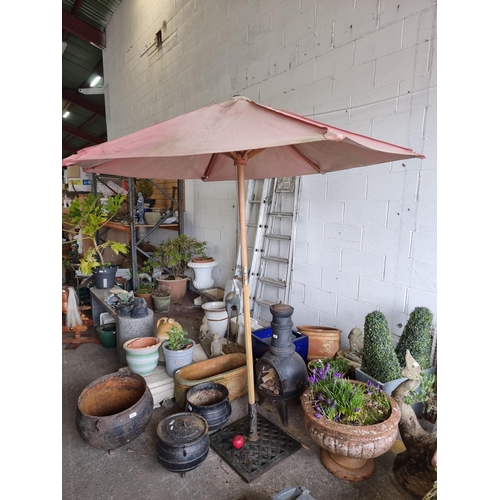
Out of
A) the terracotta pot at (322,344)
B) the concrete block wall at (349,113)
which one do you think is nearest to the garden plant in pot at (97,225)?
the concrete block wall at (349,113)

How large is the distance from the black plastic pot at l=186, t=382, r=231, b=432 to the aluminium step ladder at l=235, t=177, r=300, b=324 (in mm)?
1275

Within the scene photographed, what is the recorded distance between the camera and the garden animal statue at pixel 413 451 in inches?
68.2

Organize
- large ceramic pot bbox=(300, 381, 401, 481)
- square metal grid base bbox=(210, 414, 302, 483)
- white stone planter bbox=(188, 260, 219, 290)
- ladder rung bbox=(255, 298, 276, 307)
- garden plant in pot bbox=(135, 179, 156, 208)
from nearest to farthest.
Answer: large ceramic pot bbox=(300, 381, 401, 481)
square metal grid base bbox=(210, 414, 302, 483)
ladder rung bbox=(255, 298, 276, 307)
white stone planter bbox=(188, 260, 219, 290)
garden plant in pot bbox=(135, 179, 156, 208)

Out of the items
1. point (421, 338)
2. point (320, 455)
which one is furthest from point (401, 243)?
point (320, 455)

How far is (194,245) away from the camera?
15.7 ft

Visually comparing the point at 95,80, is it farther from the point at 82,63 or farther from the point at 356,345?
the point at 356,345

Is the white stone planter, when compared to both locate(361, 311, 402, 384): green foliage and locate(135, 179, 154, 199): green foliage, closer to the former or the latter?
locate(135, 179, 154, 199): green foliage

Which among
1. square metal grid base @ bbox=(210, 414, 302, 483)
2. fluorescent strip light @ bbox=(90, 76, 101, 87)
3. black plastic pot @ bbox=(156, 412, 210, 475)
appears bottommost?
square metal grid base @ bbox=(210, 414, 302, 483)

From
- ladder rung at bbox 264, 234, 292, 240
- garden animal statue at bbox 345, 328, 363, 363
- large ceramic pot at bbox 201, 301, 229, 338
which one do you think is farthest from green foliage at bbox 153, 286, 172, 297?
garden animal statue at bbox 345, 328, 363, 363

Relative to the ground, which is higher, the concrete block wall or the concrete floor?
the concrete block wall

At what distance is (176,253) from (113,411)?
2.80 m

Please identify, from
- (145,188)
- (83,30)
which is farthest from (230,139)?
(83,30)

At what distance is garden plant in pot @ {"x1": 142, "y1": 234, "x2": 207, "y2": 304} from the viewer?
15.7 ft

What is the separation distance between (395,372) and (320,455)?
2.38 feet
